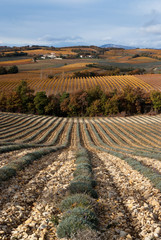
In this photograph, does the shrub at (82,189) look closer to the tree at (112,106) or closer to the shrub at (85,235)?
the shrub at (85,235)

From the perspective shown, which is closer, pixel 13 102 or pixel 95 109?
pixel 95 109

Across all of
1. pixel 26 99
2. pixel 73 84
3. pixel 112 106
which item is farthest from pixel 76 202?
pixel 73 84

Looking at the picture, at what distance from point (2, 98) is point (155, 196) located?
77187 mm

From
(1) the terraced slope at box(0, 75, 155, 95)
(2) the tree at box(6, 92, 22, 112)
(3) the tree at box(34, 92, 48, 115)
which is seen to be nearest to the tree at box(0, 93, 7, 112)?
(2) the tree at box(6, 92, 22, 112)

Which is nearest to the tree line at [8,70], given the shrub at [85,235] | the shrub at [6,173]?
the shrub at [6,173]

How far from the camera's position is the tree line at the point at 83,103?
74188 millimetres

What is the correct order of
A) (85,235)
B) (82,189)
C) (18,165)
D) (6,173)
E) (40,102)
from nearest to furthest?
(85,235) → (82,189) → (6,173) → (18,165) → (40,102)

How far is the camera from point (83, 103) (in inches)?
2945

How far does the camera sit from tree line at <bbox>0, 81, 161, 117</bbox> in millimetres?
74188

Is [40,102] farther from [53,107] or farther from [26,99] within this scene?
[26,99]

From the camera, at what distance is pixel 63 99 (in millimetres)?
78062

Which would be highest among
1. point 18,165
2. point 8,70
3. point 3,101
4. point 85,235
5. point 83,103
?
point 8,70

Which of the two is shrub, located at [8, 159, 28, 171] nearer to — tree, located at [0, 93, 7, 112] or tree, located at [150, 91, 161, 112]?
tree, located at [0, 93, 7, 112]

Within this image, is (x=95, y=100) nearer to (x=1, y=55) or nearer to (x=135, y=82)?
(x=135, y=82)
